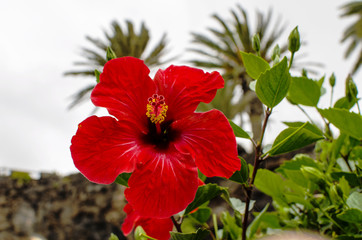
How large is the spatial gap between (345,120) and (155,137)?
322mm

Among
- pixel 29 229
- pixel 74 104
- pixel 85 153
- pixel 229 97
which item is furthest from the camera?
pixel 74 104

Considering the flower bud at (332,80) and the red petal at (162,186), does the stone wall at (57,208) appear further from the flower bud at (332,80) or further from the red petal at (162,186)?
the red petal at (162,186)

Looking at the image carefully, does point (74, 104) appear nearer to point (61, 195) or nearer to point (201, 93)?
point (61, 195)

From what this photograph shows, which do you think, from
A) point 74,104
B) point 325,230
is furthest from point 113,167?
point 74,104

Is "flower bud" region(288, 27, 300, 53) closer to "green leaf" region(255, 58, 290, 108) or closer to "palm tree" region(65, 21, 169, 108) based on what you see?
"green leaf" region(255, 58, 290, 108)

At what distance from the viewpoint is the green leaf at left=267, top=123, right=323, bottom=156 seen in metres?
0.43

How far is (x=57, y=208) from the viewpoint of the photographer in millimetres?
6848

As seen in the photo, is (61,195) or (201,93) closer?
(201,93)

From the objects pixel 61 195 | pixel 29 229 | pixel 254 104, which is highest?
pixel 254 104

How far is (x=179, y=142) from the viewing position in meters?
0.42

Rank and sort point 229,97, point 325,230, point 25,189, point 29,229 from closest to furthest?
point 325,230 < point 29,229 < point 25,189 < point 229,97

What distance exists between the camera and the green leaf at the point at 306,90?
599 millimetres

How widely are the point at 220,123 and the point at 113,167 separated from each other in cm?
14

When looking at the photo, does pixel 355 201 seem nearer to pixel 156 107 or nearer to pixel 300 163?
pixel 300 163
